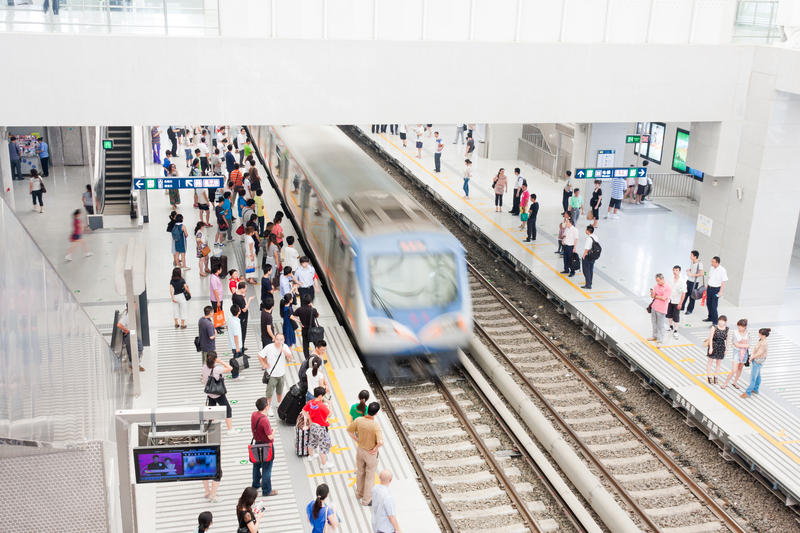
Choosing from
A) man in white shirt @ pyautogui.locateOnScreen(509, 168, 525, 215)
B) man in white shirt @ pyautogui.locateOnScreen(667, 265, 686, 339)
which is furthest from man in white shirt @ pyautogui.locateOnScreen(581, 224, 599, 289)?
man in white shirt @ pyautogui.locateOnScreen(509, 168, 525, 215)

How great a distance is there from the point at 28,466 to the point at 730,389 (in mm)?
12911

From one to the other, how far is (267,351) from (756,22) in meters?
13.8

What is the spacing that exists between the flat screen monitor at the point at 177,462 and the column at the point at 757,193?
49.8 ft

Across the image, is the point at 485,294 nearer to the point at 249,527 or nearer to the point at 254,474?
the point at 254,474

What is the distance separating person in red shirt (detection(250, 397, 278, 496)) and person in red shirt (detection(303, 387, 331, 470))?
82 cm

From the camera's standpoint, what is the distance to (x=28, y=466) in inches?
214

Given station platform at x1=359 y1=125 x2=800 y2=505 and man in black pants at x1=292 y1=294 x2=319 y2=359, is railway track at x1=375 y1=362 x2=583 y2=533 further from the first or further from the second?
station platform at x1=359 y1=125 x2=800 y2=505

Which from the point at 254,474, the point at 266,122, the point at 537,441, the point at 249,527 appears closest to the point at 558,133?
the point at 266,122

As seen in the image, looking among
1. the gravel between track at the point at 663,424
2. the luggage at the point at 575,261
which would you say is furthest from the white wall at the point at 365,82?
the gravel between track at the point at 663,424

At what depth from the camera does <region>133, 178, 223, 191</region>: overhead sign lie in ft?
57.6

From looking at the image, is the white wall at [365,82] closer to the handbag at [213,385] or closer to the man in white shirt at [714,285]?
the man in white shirt at [714,285]

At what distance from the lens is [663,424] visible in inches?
560

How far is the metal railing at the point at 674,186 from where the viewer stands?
29.4m

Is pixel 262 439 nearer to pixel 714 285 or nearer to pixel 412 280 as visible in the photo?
pixel 412 280
